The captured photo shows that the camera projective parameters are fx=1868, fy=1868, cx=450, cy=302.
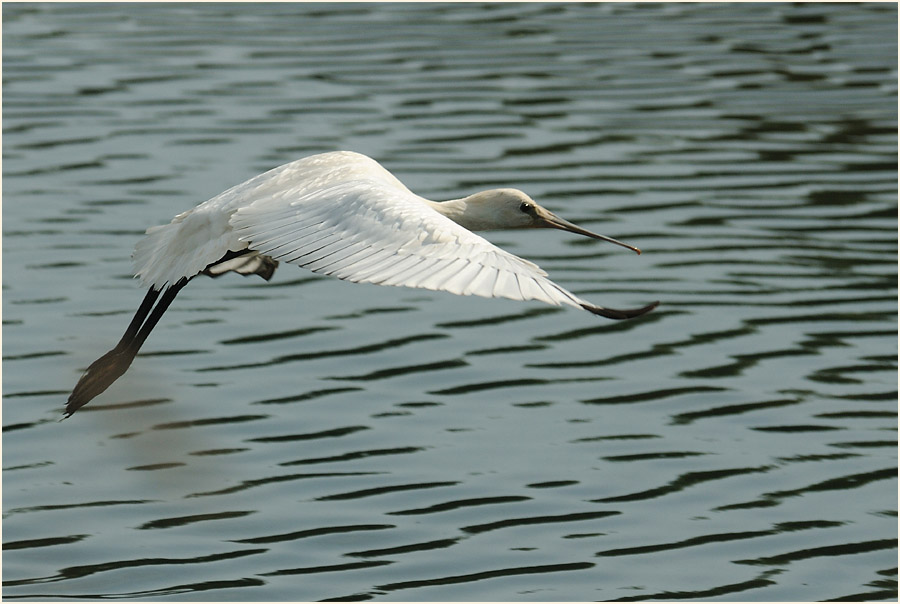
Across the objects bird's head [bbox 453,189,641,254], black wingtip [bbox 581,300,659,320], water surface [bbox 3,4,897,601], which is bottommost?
water surface [bbox 3,4,897,601]

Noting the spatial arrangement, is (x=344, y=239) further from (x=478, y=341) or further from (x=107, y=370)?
(x=478, y=341)

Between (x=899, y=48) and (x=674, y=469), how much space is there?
13.4m

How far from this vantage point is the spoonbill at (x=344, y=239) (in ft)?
26.2

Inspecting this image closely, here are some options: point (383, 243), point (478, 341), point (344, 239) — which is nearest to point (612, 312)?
point (383, 243)

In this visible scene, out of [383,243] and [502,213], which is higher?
[383,243]

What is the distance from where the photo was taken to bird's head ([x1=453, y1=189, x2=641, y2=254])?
10961 mm

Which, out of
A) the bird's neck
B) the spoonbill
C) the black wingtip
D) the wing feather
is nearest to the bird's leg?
the spoonbill

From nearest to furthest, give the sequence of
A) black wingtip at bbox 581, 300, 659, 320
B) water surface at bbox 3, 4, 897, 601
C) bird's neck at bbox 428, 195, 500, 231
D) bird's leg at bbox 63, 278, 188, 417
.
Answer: black wingtip at bbox 581, 300, 659, 320 < bird's neck at bbox 428, 195, 500, 231 < water surface at bbox 3, 4, 897, 601 < bird's leg at bbox 63, 278, 188, 417

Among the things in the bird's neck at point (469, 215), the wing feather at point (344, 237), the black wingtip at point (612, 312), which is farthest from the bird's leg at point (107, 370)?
the black wingtip at point (612, 312)

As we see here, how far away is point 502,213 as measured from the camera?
11.0 m

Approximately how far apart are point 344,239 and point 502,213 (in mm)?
2257

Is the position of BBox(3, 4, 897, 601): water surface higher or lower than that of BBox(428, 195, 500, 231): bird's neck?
lower

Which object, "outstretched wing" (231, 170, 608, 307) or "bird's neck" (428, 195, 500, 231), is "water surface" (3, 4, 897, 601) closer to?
"bird's neck" (428, 195, 500, 231)

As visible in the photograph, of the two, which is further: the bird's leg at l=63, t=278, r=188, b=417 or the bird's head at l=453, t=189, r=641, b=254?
the bird's leg at l=63, t=278, r=188, b=417
